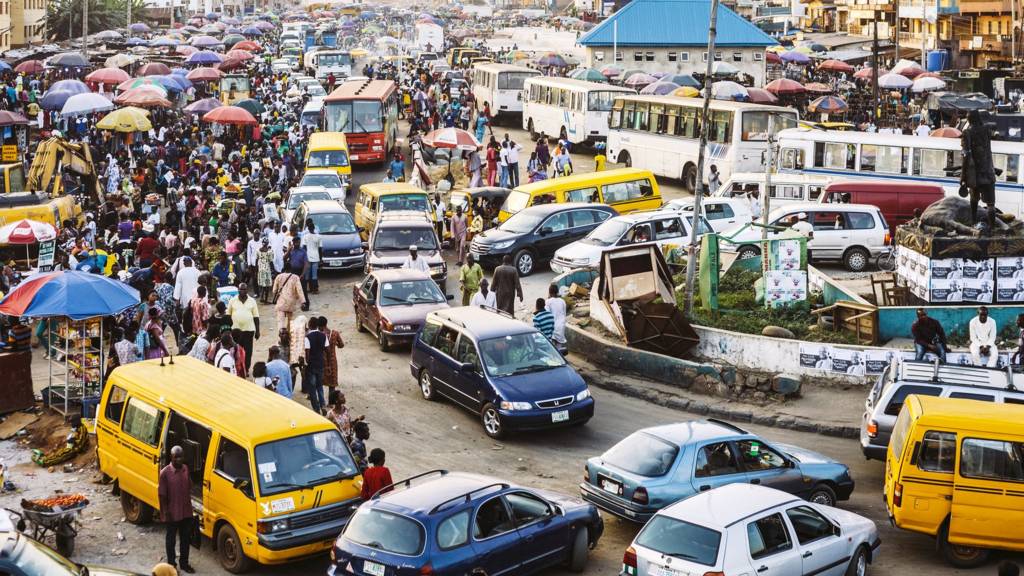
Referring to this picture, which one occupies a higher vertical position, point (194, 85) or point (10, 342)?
point (194, 85)

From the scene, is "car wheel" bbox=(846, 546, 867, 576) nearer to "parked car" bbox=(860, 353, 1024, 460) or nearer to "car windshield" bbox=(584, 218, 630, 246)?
"parked car" bbox=(860, 353, 1024, 460)

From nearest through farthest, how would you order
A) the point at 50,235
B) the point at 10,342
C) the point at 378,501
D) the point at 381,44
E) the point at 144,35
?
the point at 378,501 → the point at 10,342 → the point at 50,235 → the point at 144,35 → the point at 381,44

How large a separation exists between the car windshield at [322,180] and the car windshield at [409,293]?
12162 millimetres

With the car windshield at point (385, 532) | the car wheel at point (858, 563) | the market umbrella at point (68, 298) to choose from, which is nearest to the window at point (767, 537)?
the car wheel at point (858, 563)

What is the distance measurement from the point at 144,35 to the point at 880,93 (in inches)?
2030

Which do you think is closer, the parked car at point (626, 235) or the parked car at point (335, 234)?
the parked car at point (626, 235)

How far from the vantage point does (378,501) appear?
471 inches

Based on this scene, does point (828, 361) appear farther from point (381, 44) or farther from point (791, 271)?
point (381, 44)

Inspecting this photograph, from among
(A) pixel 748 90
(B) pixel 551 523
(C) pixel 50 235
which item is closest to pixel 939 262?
(B) pixel 551 523

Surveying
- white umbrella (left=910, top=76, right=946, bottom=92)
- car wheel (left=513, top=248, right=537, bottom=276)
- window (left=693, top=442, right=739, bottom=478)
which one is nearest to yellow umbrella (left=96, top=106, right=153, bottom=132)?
car wheel (left=513, top=248, right=537, bottom=276)

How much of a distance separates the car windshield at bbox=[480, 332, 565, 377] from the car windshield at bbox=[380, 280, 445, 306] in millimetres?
4659

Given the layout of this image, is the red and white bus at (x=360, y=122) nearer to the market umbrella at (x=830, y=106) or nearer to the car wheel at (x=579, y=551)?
the market umbrella at (x=830, y=106)

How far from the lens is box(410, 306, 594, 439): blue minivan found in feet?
55.8

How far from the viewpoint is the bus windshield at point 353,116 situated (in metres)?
41.3
